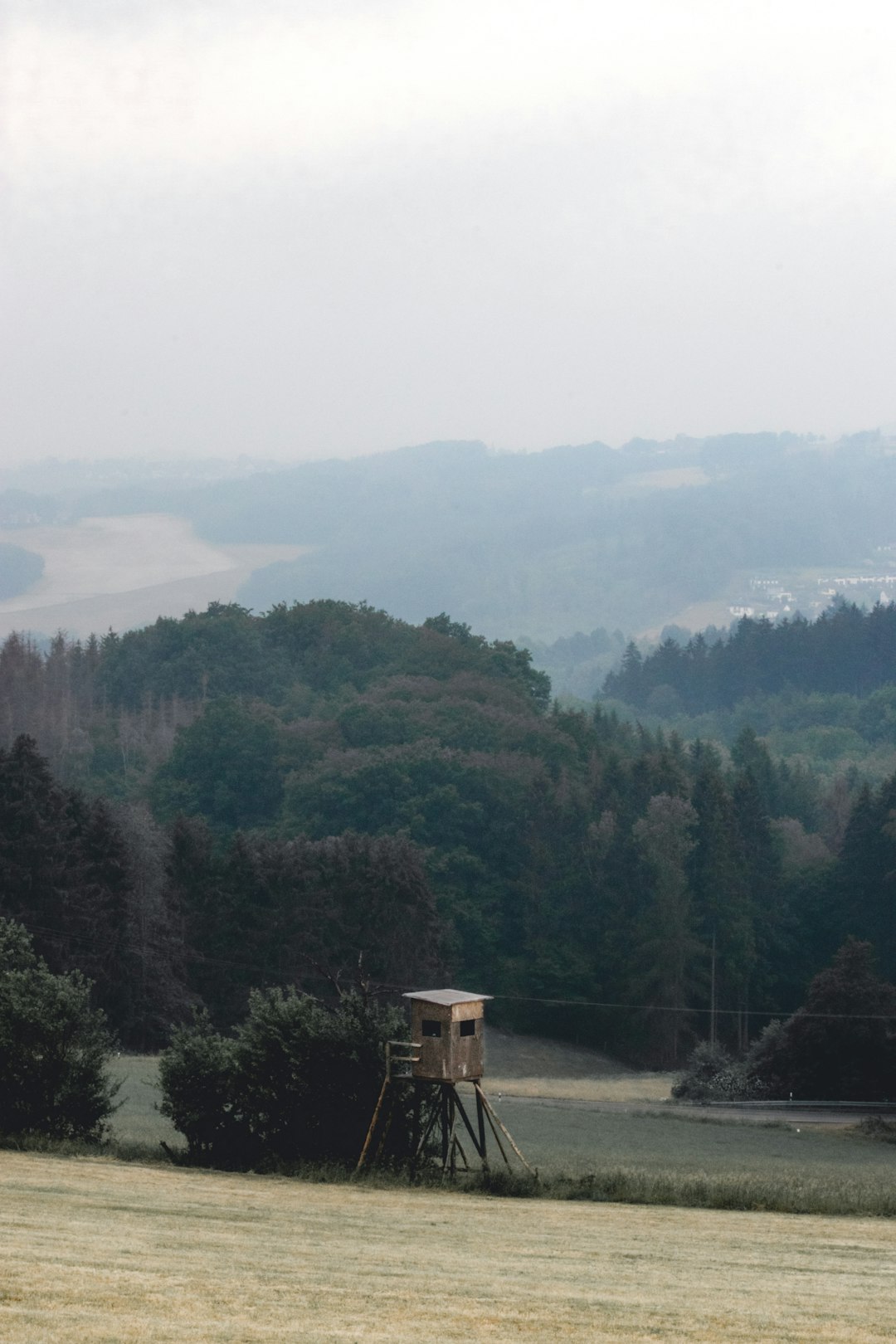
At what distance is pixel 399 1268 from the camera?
17.3 m

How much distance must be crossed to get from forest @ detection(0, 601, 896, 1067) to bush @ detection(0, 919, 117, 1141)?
25.4 meters

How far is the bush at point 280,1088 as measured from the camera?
1129 inches

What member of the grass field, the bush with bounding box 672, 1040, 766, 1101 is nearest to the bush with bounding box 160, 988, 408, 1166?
the grass field

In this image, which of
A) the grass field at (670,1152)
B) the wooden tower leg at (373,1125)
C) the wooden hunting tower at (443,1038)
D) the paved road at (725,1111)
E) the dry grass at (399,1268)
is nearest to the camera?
the dry grass at (399,1268)

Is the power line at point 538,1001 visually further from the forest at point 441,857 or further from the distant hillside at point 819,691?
the distant hillside at point 819,691

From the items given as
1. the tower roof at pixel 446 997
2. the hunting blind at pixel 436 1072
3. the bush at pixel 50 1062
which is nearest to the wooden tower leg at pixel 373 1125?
the hunting blind at pixel 436 1072

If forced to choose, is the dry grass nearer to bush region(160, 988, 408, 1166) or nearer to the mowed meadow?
Answer: the mowed meadow

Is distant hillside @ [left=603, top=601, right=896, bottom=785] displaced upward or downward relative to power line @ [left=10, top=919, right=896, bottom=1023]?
upward

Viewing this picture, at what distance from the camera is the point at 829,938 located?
95250 millimetres

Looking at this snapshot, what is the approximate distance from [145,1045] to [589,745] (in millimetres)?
51423

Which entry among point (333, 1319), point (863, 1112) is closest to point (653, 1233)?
point (333, 1319)

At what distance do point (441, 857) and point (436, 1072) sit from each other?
6520 cm

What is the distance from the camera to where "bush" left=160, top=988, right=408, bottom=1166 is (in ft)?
94.1

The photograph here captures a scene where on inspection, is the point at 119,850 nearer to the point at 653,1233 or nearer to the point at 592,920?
the point at 592,920
